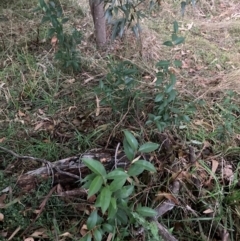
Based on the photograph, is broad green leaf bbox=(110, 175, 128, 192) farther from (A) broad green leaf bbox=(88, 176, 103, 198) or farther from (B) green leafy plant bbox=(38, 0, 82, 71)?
(B) green leafy plant bbox=(38, 0, 82, 71)

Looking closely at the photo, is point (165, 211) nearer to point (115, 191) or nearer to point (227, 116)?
point (115, 191)

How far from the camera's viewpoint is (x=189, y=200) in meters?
1.58

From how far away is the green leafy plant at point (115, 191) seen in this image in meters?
1.08

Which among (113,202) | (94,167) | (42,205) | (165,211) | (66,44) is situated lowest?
(165,211)

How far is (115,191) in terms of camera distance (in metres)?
1.12

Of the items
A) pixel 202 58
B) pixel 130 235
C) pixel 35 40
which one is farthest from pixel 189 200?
pixel 35 40

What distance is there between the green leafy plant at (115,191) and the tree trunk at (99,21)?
149cm

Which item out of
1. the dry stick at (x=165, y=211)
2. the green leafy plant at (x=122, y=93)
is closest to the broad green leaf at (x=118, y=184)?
the dry stick at (x=165, y=211)

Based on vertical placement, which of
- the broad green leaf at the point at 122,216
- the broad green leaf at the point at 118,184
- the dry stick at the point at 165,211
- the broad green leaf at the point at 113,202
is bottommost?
the dry stick at the point at 165,211

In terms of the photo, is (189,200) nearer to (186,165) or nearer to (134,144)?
(186,165)

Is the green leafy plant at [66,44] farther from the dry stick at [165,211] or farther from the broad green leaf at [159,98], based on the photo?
the dry stick at [165,211]

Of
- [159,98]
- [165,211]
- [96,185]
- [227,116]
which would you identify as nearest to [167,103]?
[159,98]

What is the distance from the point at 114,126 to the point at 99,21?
3.43ft

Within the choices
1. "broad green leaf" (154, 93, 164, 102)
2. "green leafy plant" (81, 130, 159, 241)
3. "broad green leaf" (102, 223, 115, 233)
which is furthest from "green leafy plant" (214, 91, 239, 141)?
"broad green leaf" (102, 223, 115, 233)
